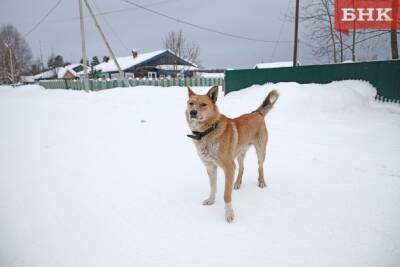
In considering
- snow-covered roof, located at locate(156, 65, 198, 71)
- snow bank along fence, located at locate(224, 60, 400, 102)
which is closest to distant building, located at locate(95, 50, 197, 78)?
snow-covered roof, located at locate(156, 65, 198, 71)

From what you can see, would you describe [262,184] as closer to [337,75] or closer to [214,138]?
[214,138]

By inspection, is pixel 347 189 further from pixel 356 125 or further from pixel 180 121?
pixel 180 121

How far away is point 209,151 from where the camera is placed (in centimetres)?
287

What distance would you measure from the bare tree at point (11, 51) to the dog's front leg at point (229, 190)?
42.8 m

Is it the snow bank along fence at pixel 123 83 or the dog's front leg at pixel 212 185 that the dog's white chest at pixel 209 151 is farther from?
the snow bank along fence at pixel 123 83

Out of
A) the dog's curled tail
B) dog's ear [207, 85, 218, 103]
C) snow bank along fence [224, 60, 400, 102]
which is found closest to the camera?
dog's ear [207, 85, 218, 103]

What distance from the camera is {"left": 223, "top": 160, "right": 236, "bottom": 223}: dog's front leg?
274cm

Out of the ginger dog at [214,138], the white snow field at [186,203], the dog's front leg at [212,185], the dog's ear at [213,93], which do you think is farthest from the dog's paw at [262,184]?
the dog's ear at [213,93]

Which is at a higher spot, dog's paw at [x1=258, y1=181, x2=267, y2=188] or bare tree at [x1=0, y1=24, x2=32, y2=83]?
bare tree at [x1=0, y1=24, x2=32, y2=83]

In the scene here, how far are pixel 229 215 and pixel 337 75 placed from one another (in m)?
9.80

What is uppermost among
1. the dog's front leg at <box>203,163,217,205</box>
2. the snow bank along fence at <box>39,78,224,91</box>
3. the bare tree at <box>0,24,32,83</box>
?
the bare tree at <box>0,24,32,83</box>

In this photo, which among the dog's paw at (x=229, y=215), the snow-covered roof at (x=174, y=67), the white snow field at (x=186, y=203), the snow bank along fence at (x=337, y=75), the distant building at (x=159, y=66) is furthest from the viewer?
the snow-covered roof at (x=174, y=67)

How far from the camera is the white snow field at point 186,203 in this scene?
221 centimetres

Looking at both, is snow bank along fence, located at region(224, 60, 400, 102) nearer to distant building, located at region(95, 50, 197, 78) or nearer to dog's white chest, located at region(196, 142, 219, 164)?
dog's white chest, located at region(196, 142, 219, 164)
